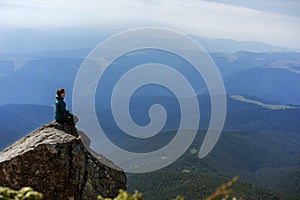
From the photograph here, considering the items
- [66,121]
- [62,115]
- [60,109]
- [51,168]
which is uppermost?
[60,109]

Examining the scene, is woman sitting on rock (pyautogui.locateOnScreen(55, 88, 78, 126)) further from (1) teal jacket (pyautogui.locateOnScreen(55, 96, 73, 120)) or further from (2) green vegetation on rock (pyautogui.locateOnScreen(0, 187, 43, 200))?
(2) green vegetation on rock (pyautogui.locateOnScreen(0, 187, 43, 200))

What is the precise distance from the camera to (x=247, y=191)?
571 ft

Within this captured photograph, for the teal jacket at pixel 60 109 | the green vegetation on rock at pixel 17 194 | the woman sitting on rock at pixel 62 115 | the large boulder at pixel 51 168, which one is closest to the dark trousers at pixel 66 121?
the woman sitting on rock at pixel 62 115

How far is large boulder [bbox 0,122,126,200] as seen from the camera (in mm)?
16219

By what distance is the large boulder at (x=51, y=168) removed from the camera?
1622 centimetres

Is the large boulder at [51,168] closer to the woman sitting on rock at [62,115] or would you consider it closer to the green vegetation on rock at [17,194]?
the woman sitting on rock at [62,115]

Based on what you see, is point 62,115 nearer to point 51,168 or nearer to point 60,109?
point 60,109

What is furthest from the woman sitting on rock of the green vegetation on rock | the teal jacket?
the green vegetation on rock

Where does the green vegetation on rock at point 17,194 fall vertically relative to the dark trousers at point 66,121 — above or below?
below

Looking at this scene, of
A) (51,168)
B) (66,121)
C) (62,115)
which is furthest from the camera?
(66,121)

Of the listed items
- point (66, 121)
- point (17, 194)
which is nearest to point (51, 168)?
point (66, 121)

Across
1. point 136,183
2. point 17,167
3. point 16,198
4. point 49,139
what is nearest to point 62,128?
point 49,139

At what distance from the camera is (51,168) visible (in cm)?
1633

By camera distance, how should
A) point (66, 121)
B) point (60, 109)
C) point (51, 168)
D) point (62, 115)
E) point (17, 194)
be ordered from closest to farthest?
point (17, 194)
point (51, 168)
point (60, 109)
point (62, 115)
point (66, 121)
